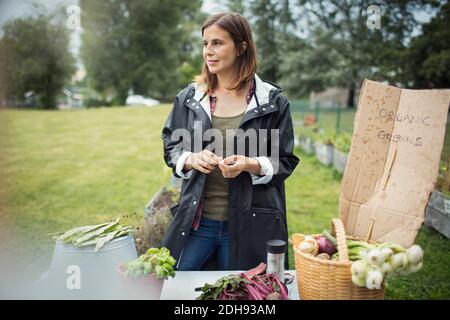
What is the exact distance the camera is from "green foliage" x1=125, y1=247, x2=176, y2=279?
1175 millimetres

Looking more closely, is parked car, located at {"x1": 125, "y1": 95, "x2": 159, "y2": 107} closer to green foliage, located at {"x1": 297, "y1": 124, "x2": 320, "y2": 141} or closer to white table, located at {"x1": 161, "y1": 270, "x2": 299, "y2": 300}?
white table, located at {"x1": 161, "y1": 270, "x2": 299, "y2": 300}

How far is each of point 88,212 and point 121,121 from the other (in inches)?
130

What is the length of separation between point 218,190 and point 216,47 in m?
0.54

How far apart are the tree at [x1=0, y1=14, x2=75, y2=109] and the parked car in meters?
0.77

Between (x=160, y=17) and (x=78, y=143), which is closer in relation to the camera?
(x=160, y=17)

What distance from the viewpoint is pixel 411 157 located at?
4.08 ft

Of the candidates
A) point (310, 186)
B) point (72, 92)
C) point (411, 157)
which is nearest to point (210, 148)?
point (411, 157)

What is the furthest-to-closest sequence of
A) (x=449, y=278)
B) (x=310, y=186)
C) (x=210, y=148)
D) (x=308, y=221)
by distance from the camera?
1. (x=310, y=186)
2. (x=308, y=221)
3. (x=449, y=278)
4. (x=210, y=148)

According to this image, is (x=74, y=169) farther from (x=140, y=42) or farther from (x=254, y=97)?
(x=254, y=97)

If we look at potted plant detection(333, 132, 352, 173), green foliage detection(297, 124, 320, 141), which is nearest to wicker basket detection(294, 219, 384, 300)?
potted plant detection(333, 132, 352, 173)

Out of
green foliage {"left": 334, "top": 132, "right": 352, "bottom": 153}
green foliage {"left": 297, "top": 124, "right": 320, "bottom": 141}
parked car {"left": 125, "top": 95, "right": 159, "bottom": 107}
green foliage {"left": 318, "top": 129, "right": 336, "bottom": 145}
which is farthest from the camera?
green foliage {"left": 297, "top": 124, "right": 320, "bottom": 141}

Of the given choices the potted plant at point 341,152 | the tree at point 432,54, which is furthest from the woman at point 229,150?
the potted plant at point 341,152

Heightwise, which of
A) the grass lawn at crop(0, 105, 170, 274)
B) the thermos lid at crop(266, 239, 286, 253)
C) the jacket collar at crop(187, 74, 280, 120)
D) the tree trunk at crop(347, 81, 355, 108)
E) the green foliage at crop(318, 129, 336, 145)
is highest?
the jacket collar at crop(187, 74, 280, 120)
